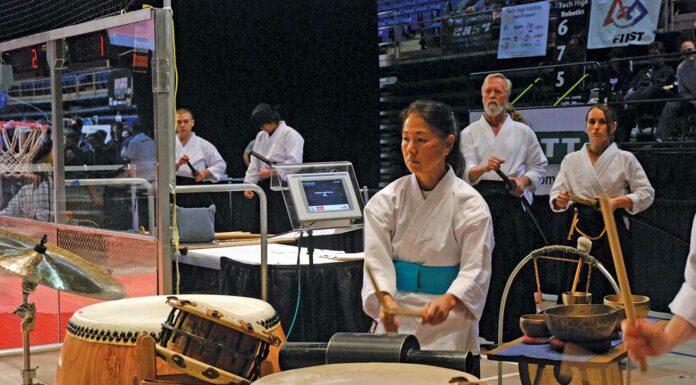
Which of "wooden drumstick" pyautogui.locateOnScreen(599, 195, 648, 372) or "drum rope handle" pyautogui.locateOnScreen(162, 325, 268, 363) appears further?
"drum rope handle" pyautogui.locateOnScreen(162, 325, 268, 363)

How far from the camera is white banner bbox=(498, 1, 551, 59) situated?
7.99m

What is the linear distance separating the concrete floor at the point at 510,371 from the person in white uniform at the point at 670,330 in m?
2.71

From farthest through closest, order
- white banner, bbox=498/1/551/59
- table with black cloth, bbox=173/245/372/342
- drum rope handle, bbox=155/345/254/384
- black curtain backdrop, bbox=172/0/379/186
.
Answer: black curtain backdrop, bbox=172/0/379/186 < white banner, bbox=498/1/551/59 < table with black cloth, bbox=173/245/372/342 < drum rope handle, bbox=155/345/254/384

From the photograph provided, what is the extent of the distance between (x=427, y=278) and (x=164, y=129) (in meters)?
1.55

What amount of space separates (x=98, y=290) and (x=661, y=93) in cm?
513

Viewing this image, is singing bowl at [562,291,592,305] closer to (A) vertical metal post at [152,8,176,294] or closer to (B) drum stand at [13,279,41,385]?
(A) vertical metal post at [152,8,176,294]

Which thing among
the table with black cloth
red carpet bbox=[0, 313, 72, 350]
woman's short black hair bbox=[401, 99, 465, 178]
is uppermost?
woman's short black hair bbox=[401, 99, 465, 178]

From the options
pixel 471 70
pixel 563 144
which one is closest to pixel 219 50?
pixel 471 70

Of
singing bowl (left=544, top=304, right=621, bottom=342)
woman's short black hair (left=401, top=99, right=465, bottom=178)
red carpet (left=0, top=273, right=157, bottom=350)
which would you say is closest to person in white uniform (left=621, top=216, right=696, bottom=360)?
singing bowl (left=544, top=304, right=621, bottom=342)

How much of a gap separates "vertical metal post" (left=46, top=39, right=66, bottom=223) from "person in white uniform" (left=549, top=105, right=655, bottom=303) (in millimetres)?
2787

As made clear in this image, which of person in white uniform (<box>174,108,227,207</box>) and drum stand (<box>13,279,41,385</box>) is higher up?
person in white uniform (<box>174,108,227,207</box>)

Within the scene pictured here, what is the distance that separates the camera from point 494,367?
4.89m

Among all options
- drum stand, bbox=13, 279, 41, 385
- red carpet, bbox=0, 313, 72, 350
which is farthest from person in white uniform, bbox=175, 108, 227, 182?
drum stand, bbox=13, 279, 41, 385

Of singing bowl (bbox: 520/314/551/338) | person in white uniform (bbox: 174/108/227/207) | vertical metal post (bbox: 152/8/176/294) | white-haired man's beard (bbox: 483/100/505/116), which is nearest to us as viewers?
singing bowl (bbox: 520/314/551/338)
